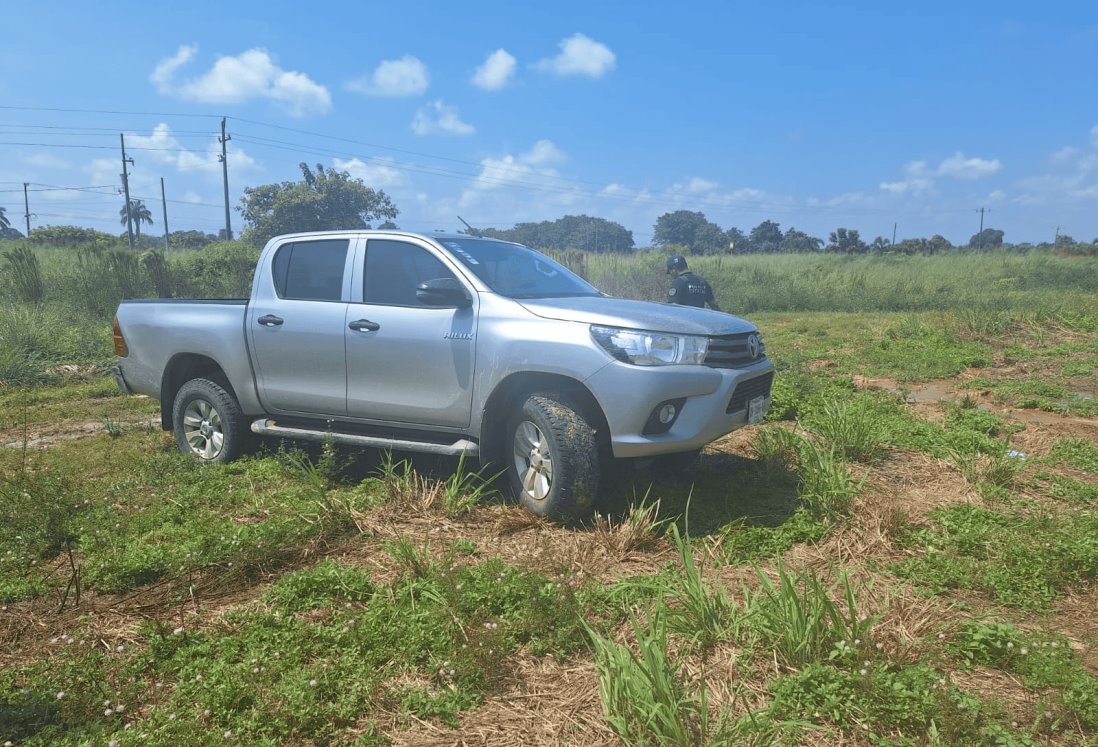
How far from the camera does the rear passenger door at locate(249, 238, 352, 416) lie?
5141 millimetres

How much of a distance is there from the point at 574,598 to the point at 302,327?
3009 mm

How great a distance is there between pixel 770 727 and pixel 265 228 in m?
46.8

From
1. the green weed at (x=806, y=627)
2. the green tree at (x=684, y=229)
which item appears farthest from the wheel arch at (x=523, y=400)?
the green tree at (x=684, y=229)

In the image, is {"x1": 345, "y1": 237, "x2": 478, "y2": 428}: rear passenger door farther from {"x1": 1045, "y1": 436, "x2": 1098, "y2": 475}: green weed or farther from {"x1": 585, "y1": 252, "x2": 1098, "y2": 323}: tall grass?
{"x1": 585, "y1": 252, "x2": 1098, "y2": 323}: tall grass

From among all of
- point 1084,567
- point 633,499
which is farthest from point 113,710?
point 1084,567

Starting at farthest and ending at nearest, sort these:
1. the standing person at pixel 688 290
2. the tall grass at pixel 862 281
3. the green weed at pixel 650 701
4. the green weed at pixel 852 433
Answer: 1. the tall grass at pixel 862 281
2. the standing person at pixel 688 290
3. the green weed at pixel 852 433
4. the green weed at pixel 650 701

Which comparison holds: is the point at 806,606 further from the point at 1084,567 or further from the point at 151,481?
the point at 151,481

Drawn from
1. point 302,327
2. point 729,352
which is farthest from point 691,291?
point 302,327

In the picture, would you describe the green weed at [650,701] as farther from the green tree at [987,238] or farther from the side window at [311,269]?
the green tree at [987,238]

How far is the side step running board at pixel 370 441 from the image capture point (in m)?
4.55

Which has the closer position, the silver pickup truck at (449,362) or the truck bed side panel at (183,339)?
the silver pickup truck at (449,362)

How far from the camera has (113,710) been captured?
2605mm

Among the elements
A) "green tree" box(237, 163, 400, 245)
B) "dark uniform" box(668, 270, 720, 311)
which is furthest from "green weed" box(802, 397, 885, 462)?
"green tree" box(237, 163, 400, 245)

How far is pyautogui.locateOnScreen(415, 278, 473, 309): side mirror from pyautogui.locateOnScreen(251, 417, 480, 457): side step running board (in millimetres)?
863
